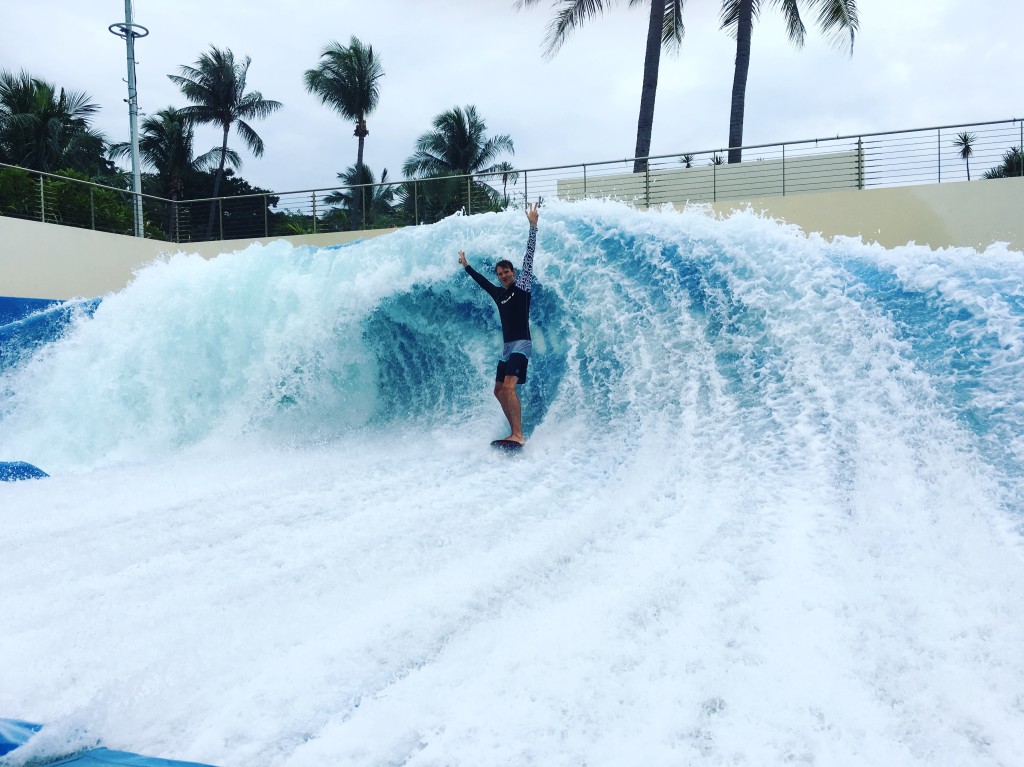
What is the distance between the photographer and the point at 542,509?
3.47 metres

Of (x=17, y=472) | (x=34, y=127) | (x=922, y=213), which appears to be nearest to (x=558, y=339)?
(x=17, y=472)

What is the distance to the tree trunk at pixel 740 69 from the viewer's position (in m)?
12.6

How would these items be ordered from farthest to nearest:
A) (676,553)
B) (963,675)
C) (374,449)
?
1. (374,449)
2. (676,553)
3. (963,675)

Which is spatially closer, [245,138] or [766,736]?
[766,736]

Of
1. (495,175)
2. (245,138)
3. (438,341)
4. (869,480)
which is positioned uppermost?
(245,138)

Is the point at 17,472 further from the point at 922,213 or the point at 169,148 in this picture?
the point at 169,148

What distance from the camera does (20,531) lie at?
3432mm

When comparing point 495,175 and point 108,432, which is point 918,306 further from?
point 495,175

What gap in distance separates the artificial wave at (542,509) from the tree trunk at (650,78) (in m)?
7.58

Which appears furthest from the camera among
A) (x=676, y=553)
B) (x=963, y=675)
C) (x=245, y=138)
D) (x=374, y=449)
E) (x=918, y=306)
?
(x=245, y=138)

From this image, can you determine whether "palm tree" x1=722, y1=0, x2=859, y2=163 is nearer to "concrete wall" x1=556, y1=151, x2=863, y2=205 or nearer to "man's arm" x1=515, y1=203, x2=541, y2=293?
"concrete wall" x1=556, y1=151, x2=863, y2=205

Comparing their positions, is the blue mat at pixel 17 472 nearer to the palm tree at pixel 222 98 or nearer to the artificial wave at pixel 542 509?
the artificial wave at pixel 542 509

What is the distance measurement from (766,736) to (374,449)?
365cm

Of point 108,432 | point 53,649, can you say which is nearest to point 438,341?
point 108,432
